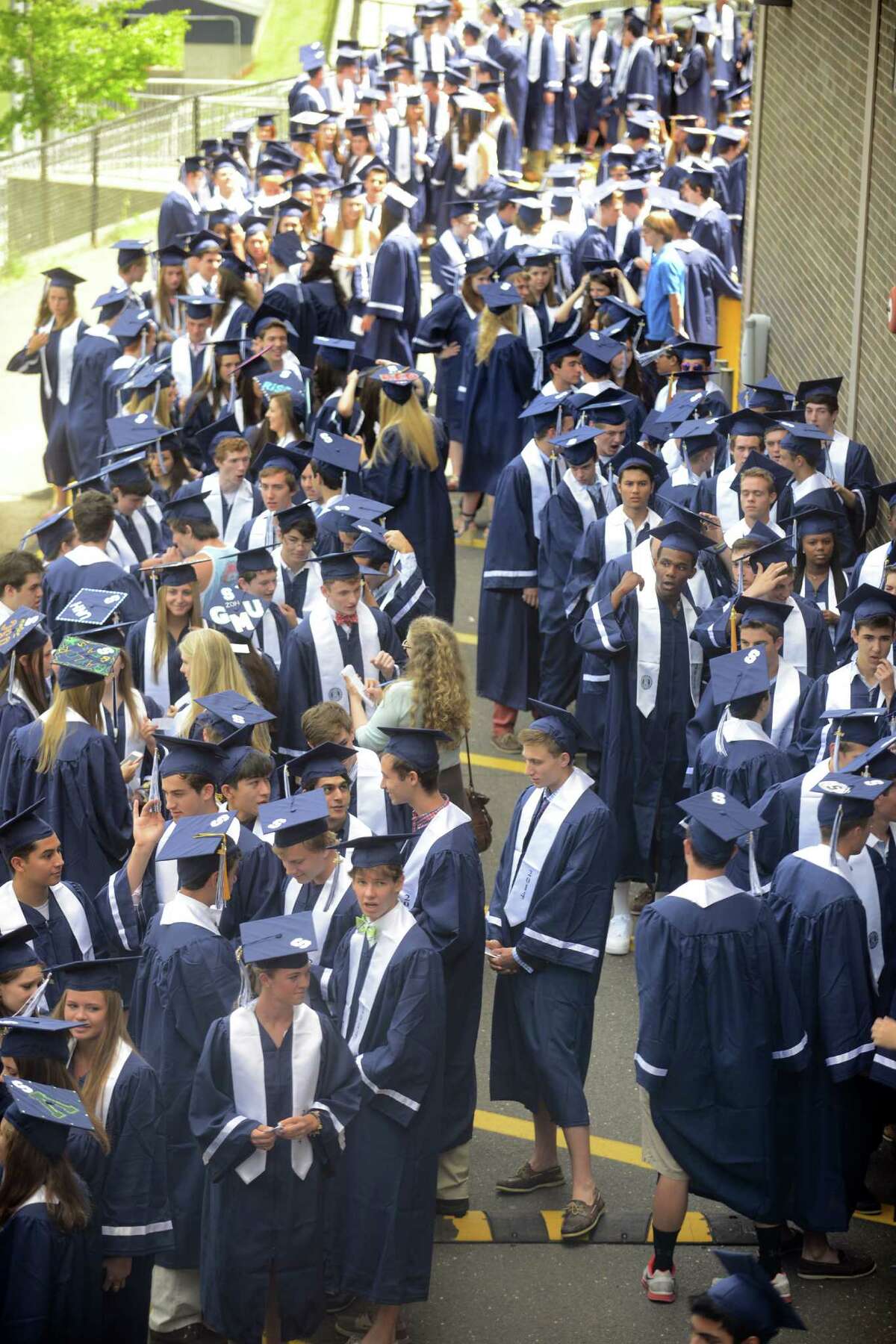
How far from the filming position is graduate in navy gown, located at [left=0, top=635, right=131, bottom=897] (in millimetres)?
6441

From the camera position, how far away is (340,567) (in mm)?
7480

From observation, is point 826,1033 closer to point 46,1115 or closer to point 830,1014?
point 830,1014

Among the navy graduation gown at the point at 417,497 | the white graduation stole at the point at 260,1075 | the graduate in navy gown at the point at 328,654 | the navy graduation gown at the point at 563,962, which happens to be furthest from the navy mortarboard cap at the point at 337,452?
the white graduation stole at the point at 260,1075

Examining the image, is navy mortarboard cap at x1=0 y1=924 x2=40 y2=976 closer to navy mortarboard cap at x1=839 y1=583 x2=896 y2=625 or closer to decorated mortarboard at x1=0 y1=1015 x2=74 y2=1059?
decorated mortarboard at x1=0 y1=1015 x2=74 y2=1059

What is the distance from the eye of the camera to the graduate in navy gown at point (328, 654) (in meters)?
7.55

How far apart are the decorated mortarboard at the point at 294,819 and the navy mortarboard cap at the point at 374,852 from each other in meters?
0.27

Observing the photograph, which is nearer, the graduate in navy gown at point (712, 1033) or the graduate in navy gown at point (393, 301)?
the graduate in navy gown at point (712, 1033)

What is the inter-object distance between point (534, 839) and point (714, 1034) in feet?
3.15

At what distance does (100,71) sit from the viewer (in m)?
22.8

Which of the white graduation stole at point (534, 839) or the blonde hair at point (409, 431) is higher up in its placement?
the blonde hair at point (409, 431)

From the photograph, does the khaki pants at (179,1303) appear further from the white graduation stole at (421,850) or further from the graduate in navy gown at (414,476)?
the graduate in navy gown at (414,476)

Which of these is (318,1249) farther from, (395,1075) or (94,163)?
(94,163)

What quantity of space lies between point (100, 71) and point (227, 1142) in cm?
2046

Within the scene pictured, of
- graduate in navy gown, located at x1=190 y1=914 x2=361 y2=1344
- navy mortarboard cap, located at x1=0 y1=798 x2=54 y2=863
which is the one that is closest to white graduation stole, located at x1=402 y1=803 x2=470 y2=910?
graduate in navy gown, located at x1=190 y1=914 x2=361 y2=1344
